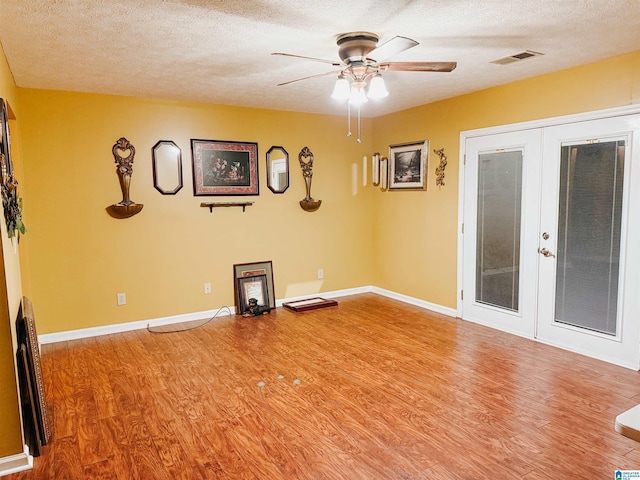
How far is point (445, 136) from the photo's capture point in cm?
502

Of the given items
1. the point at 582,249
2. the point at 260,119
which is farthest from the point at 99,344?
the point at 582,249

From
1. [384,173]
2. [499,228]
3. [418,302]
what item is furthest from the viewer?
[384,173]

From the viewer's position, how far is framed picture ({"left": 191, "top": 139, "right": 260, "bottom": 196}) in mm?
4980

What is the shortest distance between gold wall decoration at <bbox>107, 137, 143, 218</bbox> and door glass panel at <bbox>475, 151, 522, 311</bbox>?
3.54 metres

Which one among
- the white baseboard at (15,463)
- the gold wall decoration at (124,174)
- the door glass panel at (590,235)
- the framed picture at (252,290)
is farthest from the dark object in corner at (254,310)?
the door glass panel at (590,235)

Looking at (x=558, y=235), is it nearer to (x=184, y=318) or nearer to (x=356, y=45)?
(x=356, y=45)

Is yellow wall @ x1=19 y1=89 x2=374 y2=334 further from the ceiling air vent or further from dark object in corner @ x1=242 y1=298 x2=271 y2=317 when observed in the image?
the ceiling air vent

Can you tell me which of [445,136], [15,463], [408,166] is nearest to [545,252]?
[445,136]

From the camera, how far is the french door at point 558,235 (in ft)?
11.6

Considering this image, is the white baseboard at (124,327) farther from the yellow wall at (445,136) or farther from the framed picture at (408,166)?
the framed picture at (408,166)

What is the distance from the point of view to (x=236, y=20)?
260 centimetres

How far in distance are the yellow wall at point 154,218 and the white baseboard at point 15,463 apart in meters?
2.13

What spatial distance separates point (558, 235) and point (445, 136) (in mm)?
1680

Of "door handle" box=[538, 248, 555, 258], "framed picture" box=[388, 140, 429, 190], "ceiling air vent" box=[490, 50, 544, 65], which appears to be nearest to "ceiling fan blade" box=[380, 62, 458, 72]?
"ceiling air vent" box=[490, 50, 544, 65]
